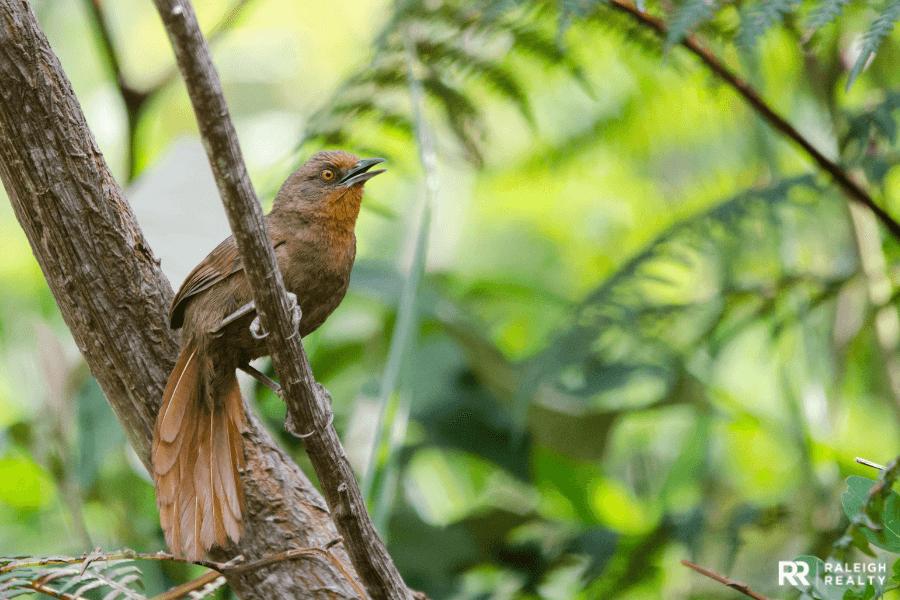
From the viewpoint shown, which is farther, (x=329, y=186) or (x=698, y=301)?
(x=698, y=301)

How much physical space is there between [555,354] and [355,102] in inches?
36.0

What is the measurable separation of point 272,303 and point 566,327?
1273 millimetres

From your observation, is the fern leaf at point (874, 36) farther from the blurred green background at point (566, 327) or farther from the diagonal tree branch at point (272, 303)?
the diagonal tree branch at point (272, 303)

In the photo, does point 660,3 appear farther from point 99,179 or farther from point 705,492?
point 705,492

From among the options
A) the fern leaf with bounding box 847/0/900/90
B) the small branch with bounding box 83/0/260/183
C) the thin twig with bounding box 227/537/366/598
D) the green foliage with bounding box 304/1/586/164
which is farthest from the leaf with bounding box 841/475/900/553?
the small branch with bounding box 83/0/260/183

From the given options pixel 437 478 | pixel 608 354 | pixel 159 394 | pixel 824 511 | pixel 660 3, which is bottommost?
pixel 824 511

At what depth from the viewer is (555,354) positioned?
1943 millimetres

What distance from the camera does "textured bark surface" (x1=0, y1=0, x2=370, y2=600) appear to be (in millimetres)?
1071

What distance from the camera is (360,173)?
4.72ft

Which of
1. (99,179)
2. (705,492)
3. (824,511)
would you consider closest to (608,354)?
(705,492)

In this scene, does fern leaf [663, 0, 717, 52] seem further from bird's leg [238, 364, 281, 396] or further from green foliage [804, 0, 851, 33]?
bird's leg [238, 364, 281, 396]

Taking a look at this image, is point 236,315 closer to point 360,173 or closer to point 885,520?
point 360,173

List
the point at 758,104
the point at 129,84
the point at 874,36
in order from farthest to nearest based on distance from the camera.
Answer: the point at 129,84, the point at 758,104, the point at 874,36

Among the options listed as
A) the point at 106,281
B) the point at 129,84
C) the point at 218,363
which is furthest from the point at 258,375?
the point at 129,84
